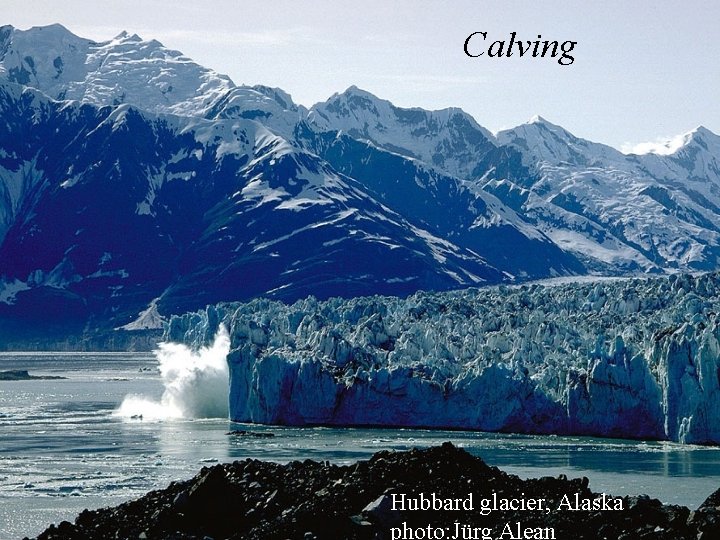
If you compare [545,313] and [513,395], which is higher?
[545,313]

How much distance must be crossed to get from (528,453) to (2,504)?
34097mm

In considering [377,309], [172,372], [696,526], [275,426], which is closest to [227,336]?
[172,372]

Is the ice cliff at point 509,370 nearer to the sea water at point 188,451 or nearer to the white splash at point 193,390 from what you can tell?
the sea water at point 188,451

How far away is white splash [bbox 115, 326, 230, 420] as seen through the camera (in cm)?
12600

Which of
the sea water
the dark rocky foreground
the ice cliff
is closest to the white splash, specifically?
the sea water

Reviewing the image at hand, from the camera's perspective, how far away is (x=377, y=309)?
490 ft

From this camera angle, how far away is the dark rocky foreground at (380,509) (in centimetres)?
3625

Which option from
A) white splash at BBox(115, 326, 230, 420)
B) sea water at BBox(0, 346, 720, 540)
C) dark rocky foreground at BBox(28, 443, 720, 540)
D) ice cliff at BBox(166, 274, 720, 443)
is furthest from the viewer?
white splash at BBox(115, 326, 230, 420)

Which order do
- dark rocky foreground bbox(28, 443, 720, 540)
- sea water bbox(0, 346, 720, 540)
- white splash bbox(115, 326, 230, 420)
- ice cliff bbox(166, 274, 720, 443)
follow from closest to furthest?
dark rocky foreground bbox(28, 443, 720, 540) → sea water bbox(0, 346, 720, 540) → ice cliff bbox(166, 274, 720, 443) → white splash bbox(115, 326, 230, 420)

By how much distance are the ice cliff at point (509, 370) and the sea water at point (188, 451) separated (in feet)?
7.70

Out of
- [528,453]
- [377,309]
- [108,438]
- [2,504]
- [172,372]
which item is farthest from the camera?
[377,309]

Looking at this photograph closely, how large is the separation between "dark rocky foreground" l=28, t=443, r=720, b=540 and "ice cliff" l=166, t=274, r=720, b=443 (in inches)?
2019

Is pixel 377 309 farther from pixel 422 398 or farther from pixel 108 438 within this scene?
pixel 108 438

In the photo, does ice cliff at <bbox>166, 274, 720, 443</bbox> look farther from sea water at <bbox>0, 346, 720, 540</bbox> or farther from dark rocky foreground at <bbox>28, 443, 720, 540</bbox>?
dark rocky foreground at <bbox>28, 443, 720, 540</bbox>
